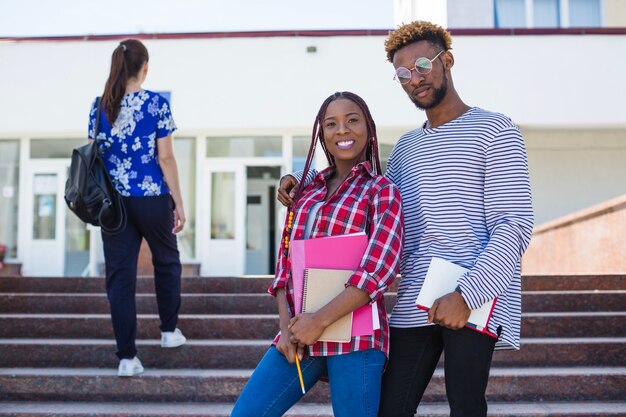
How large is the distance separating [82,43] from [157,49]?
1.32 metres

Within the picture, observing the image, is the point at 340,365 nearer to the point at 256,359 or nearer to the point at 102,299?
the point at 256,359

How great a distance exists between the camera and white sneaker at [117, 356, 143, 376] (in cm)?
401

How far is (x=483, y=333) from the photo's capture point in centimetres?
200

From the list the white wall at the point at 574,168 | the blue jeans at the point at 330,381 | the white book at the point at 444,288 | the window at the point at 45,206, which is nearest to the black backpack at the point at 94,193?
the blue jeans at the point at 330,381

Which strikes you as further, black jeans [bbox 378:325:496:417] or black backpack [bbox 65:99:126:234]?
black backpack [bbox 65:99:126:234]

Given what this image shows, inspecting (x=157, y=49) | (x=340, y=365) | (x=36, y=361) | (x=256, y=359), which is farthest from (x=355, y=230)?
(x=157, y=49)

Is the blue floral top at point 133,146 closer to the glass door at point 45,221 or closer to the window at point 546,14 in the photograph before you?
the glass door at point 45,221

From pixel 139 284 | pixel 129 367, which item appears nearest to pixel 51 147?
pixel 139 284

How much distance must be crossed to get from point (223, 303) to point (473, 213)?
12.5 feet

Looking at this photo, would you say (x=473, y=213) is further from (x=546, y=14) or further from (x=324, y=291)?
(x=546, y=14)

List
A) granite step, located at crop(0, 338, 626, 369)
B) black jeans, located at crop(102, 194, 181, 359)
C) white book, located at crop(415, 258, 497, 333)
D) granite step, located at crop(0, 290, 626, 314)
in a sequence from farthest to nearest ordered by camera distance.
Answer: granite step, located at crop(0, 290, 626, 314) < granite step, located at crop(0, 338, 626, 369) < black jeans, located at crop(102, 194, 181, 359) < white book, located at crop(415, 258, 497, 333)

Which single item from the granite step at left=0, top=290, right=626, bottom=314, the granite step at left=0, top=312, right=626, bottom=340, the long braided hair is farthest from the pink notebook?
the granite step at left=0, top=290, right=626, bottom=314

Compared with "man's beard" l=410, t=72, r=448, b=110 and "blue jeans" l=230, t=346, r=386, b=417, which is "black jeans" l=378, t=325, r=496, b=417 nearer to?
"blue jeans" l=230, t=346, r=386, b=417

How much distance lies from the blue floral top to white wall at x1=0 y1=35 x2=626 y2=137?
7.19m
